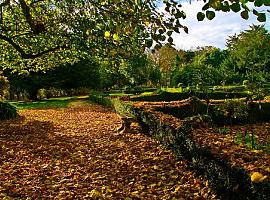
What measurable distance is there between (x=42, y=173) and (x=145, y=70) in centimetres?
5348

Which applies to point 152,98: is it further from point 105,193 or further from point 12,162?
point 105,193

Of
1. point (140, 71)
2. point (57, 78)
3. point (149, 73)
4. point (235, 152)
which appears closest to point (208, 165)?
point (235, 152)

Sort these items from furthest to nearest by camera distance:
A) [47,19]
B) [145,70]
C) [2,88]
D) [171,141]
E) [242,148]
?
[145,70] → [2,88] → [47,19] → [171,141] → [242,148]

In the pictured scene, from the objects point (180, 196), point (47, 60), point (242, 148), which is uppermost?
point (47, 60)

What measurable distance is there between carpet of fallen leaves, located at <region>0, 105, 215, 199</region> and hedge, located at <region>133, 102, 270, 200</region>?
0.26 metres

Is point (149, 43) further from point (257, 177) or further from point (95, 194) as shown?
point (95, 194)

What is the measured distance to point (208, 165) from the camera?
593 centimetres

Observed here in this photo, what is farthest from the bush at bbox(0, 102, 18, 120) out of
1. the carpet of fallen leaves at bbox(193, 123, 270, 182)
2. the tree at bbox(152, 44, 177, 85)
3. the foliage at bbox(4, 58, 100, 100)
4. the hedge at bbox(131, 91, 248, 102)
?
the tree at bbox(152, 44, 177, 85)

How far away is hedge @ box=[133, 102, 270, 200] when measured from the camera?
4.27 m

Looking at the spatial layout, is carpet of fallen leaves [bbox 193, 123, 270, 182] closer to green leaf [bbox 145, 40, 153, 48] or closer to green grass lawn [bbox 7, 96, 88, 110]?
green leaf [bbox 145, 40, 153, 48]

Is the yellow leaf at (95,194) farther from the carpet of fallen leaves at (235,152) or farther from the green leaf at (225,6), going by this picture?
the green leaf at (225,6)

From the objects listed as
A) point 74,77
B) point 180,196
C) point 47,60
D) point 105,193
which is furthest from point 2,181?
point 74,77

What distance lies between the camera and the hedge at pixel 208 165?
427cm

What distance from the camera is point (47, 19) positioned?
12.7 meters
